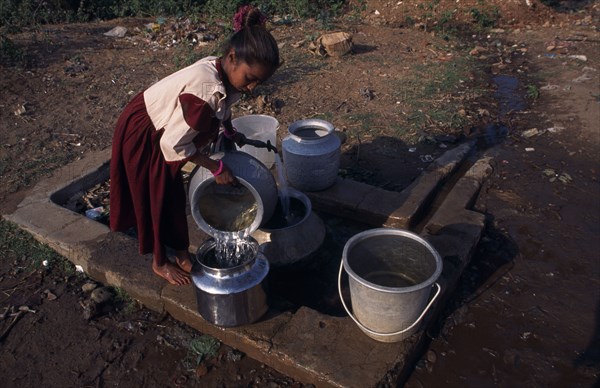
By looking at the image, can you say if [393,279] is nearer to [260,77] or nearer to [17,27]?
[260,77]

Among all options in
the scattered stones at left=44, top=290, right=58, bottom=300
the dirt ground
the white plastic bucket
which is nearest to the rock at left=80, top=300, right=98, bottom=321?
the dirt ground

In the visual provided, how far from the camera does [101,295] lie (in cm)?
320

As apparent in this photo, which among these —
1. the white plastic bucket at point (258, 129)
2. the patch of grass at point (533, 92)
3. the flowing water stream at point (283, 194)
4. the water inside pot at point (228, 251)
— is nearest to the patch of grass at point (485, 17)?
the patch of grass at point (533, 92)

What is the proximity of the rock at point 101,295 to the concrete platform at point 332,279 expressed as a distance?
0.25 feet

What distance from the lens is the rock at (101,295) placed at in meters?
3.17

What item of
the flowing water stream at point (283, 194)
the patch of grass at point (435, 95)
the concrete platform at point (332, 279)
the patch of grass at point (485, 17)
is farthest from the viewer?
the patch of grass at point (485, 17)

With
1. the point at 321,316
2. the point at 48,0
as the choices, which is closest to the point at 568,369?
the point at 321,316

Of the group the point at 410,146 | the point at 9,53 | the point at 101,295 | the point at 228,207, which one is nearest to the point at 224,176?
the point at 228,207

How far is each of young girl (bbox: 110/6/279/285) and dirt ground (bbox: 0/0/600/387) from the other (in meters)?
0.58

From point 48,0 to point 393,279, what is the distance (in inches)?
389

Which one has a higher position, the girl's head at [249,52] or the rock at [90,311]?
the girl's head at [249,52]

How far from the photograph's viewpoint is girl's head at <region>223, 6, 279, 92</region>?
2393 millimetres

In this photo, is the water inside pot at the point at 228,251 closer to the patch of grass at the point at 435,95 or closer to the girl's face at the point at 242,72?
the girl's face at the point at 242,72

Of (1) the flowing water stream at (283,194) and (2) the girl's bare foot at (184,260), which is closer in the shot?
(2) the girl's bare foot at (184,260)
